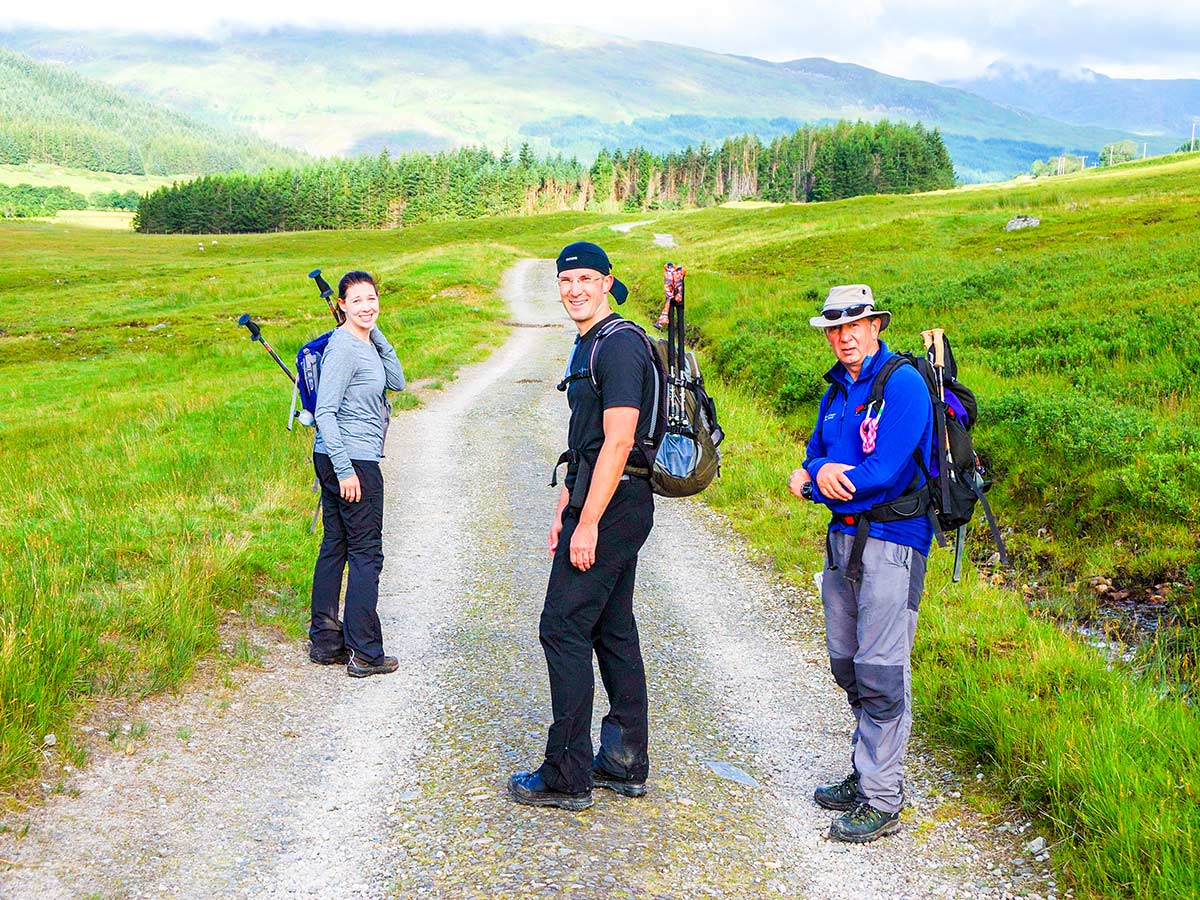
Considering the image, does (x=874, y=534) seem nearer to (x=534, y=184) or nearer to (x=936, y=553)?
(x=936, y=553)

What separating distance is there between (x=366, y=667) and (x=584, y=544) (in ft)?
9.63

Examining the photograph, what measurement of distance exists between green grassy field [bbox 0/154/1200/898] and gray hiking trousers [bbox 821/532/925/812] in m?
0.75

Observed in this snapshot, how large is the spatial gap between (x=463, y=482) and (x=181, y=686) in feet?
23.0

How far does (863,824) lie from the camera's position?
4555mm

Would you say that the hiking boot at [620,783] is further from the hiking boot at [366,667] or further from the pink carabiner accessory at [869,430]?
the hiking boot at [366,667]

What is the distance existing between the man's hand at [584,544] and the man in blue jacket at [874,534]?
1.15 meters

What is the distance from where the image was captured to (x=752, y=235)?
65.1 metres

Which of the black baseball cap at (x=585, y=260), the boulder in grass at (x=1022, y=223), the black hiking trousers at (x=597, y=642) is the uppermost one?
the boulder in grass at (x=1022, y=223)

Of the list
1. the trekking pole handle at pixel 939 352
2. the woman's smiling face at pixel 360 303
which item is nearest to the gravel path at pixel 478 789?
the trekking pole handle at pixel 939 352

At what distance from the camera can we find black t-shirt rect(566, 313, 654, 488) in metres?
4.37

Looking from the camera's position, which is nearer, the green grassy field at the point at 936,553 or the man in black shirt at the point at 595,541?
the man in black shirt at the point at 595,541

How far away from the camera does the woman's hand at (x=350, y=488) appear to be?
A: 6441mm

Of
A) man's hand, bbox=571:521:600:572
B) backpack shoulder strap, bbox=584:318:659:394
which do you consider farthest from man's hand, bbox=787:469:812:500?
man's hand, bbox=571:521:600:572

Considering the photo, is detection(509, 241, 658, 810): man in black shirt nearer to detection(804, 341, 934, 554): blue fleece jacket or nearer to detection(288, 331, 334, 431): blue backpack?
detection(804, 341, 934, 554): blue fleece jacket
